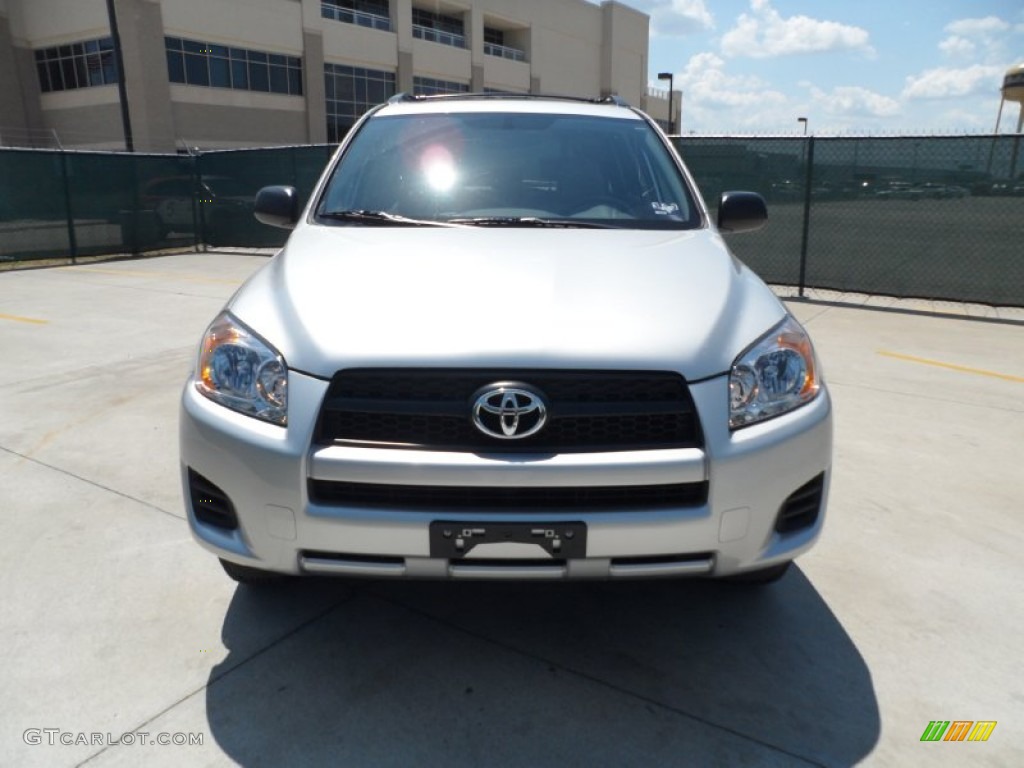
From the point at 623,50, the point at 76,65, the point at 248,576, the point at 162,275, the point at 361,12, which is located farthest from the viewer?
the point at 623,50

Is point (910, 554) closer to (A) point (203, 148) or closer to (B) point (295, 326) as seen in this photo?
(B) point (295, 326)

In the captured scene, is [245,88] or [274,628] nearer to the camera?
[274,628]

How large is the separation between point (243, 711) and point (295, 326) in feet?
3.68

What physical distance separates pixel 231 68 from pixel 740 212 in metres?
36.2

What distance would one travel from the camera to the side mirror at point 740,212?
360cm

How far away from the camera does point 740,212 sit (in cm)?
360

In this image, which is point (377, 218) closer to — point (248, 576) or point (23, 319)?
point (248, 576)

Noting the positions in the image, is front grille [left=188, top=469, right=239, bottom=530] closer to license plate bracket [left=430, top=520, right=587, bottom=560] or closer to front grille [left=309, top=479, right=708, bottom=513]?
front grille [left=309, top=479, right=708, bottom=513]

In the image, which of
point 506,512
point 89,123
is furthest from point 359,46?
point 506,512

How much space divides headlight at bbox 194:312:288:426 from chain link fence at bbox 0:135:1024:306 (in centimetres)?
893

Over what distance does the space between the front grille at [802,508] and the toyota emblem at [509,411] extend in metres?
0.75

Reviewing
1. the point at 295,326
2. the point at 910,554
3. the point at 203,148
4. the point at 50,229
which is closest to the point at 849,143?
the point at 910,554

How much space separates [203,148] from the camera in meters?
33.4

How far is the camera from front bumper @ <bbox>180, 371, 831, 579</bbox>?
80.2 inches
